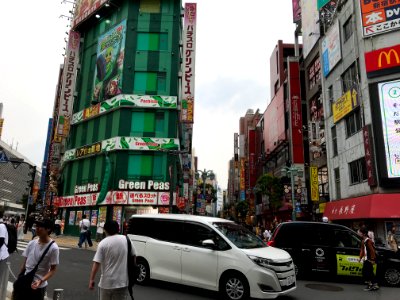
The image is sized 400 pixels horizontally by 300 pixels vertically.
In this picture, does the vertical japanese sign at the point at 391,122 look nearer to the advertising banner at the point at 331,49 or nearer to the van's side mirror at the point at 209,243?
the advertising banner at the point at 331,49

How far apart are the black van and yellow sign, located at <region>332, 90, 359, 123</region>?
15.6 metres

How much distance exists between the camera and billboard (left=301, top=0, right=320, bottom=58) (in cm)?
3931

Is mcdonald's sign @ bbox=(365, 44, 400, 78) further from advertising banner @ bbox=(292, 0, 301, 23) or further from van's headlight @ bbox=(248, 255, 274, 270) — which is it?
advertising banner @ bbox=(292, 0, 301, 23)

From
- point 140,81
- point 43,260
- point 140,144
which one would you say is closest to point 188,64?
point 140,81

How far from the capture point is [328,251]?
465 inches

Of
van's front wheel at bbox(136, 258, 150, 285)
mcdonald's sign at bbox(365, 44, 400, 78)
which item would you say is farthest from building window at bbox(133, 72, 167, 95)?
van's front wheel at bbox(136, 258, 150, 285)

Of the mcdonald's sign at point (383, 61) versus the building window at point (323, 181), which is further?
the building window at point (323, 181)

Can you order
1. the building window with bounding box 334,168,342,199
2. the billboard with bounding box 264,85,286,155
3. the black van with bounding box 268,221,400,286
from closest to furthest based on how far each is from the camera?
the black van with bounding box 268,221,400,286
the building window with bounding box 334,168,342,199
the billboard with bounding box 264,85,286,155

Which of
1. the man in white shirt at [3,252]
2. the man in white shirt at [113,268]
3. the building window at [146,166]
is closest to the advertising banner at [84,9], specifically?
the building window at [146,166]

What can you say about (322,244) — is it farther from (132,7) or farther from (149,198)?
(132,7)

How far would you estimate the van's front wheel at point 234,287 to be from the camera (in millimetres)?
7922

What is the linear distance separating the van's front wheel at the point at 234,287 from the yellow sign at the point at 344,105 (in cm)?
2064

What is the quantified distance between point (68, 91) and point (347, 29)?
2986cm

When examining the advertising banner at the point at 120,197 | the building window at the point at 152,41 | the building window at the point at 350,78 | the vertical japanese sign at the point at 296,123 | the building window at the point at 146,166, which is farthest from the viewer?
the vertical japanese sign at the point at 296,123
